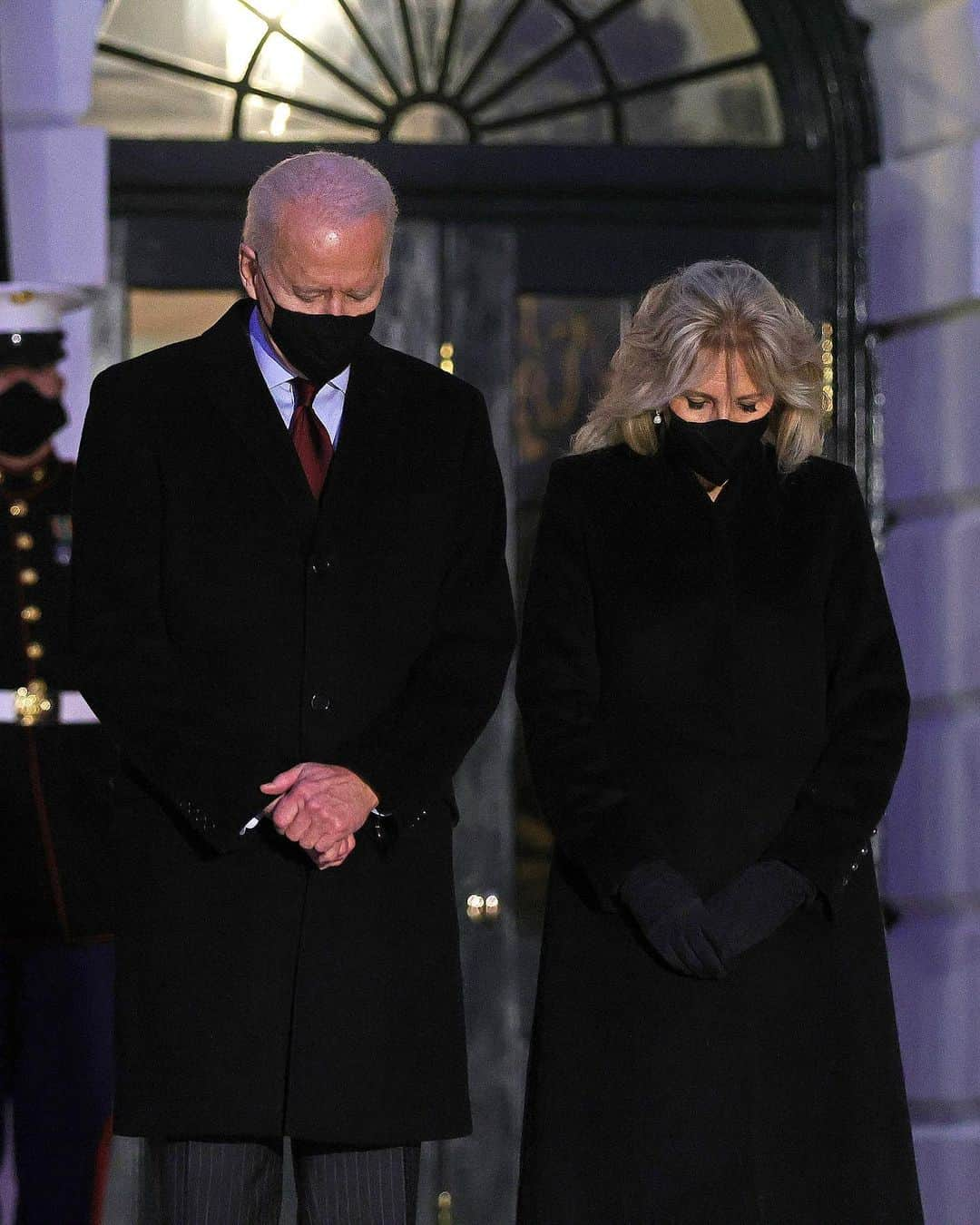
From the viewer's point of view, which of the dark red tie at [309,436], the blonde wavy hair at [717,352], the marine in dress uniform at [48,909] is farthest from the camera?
the marine in dress uniform at [48,909]

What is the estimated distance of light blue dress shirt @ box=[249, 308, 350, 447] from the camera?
10.7 feet

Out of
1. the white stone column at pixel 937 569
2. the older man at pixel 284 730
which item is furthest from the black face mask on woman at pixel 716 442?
the white stone column at pixel 937 569

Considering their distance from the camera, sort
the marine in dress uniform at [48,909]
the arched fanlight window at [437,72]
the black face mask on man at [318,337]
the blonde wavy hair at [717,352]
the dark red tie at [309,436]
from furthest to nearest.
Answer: the arched fanlight window at [437,72] < the marine in dress uniform at [48,909] < the blonde wavy hair at [717,352] < the dark red tie at [309,436] < the black face mask on man at [318,337]

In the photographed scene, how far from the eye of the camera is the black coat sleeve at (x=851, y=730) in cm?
333

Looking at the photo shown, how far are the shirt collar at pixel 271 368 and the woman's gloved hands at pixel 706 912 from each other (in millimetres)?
798

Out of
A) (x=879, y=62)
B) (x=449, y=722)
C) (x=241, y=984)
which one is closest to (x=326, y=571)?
(x=449, y=722)

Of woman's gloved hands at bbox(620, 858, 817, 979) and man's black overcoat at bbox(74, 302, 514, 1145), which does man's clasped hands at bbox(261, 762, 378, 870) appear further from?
woman's gloved hands at bbox(620, 858, 817, 979)

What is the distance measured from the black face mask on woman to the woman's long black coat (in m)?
0.08

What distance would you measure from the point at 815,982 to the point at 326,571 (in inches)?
36.1

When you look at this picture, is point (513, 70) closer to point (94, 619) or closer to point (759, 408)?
point (759, 408)

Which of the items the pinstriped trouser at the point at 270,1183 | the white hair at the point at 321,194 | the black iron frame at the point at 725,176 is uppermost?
the black iron frame at the point at 725,176

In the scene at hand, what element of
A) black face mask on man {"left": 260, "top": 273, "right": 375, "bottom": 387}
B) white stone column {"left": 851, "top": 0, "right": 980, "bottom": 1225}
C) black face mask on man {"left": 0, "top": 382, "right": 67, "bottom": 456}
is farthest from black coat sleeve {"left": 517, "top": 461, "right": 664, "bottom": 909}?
white stone column {"left": 851, "top": 0, "right": 980, "bottom": 1225}

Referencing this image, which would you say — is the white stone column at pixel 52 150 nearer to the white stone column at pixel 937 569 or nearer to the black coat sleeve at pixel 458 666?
the white stone column at pixel 937 569

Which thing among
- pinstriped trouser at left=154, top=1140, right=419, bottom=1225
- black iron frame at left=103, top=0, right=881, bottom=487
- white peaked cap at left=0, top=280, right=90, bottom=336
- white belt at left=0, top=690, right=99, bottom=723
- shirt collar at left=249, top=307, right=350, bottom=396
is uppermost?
black iron frame at left=103, top=0, right=881, bottom=487
